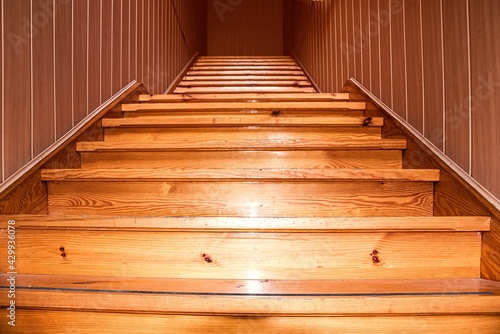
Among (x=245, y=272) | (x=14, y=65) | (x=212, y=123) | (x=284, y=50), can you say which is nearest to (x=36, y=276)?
(x=245, y=272)

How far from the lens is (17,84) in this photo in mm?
1158

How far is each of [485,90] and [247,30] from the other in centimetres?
611

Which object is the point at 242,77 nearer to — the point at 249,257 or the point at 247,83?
the point at 247,83

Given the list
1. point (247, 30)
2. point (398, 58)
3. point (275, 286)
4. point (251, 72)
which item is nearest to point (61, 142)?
point (275, 286)

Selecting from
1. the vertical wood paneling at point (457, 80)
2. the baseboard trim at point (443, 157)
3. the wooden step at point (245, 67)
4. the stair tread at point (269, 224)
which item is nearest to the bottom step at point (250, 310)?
the stair tread at point (269, 224)

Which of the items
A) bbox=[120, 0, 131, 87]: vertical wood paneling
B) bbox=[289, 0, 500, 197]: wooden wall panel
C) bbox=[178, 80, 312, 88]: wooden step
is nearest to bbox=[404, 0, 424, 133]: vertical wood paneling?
bbox=[289, 0, 500, 197]: wooden wall panel

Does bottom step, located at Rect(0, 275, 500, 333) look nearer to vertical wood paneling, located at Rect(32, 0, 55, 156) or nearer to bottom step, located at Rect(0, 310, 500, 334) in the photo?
bottom step, located at Rect(0, 310, 500, 334)

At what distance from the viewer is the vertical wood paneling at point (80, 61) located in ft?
5.13

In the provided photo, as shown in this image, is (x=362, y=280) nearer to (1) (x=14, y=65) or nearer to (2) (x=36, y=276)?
(2) (x=36, y=276)

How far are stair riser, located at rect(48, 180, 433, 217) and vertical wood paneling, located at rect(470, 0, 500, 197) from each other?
0.70 ft

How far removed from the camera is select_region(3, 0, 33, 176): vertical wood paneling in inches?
43.8

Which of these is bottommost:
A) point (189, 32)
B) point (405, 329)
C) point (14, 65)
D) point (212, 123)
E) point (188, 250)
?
point (405, 329)

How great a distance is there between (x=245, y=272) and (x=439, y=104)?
0.90 m

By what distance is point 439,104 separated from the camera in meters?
1.33
